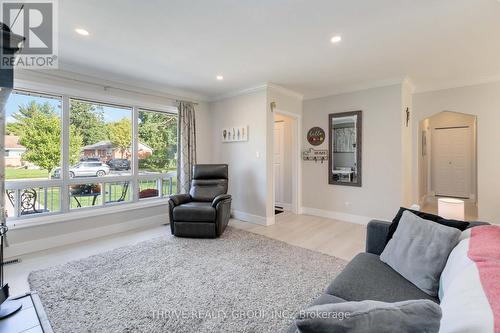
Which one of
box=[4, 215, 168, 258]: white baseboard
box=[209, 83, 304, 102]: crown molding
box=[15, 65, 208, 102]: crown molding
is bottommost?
box=[4, 215, 168, 258]: white baseboard

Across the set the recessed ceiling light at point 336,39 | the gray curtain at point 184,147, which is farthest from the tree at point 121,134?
the recessed ceiling light at point 336,39

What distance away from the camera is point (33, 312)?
1591 millimetres

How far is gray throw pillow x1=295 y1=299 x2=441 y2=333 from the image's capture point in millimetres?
628

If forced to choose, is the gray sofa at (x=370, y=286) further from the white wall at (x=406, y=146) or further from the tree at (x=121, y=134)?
the tree at (x=121, y=134)

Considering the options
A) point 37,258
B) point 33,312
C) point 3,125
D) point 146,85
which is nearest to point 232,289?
point 33,312

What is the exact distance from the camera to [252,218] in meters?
4.38

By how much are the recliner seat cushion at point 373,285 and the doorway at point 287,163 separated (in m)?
3.46

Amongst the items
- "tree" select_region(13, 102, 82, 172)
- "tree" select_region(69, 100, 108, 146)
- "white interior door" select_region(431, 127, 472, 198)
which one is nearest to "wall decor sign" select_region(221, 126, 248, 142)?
"tree" select_region(69, 100, 108, 146)

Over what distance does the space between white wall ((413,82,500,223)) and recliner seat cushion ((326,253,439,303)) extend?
3.71 meters

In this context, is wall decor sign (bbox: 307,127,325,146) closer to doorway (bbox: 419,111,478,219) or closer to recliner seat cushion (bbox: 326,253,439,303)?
doorway (bbox: 419,111,478,219)

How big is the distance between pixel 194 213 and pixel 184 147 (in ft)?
5.29

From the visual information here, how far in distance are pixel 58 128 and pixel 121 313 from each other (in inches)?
113

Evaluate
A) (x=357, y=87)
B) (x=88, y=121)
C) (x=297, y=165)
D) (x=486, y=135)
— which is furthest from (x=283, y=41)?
(x=486, y=135)

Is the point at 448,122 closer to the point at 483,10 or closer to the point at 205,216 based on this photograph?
the point at 483,10
